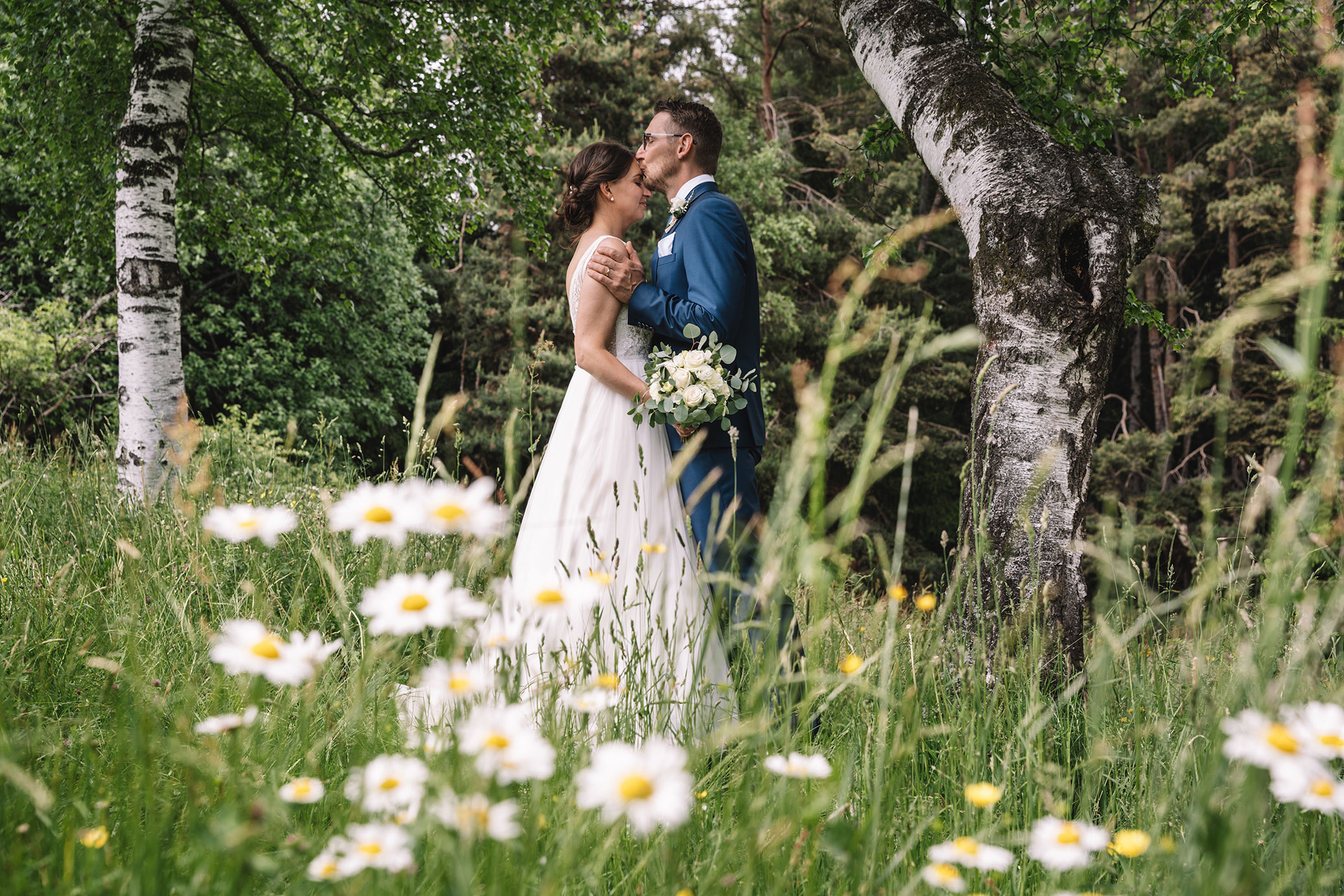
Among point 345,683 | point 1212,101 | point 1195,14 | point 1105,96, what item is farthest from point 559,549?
point 1212,101

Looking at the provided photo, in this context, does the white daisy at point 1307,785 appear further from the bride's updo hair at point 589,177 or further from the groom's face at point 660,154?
the bride's updo hair at point 589,177

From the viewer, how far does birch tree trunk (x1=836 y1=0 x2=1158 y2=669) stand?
2549mm

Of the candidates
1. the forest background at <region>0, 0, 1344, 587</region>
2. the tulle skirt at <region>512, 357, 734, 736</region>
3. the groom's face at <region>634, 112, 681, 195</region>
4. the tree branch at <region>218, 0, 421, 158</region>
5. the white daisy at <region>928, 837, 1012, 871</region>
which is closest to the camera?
the white daisy at <region>928, 837, 1012, 871</region>

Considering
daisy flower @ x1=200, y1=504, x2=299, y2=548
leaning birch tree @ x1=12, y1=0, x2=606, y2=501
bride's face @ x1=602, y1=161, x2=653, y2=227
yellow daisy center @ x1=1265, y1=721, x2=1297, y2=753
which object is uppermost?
leaning birch tree @ x1=12, y1=0, x2=606, y2=501

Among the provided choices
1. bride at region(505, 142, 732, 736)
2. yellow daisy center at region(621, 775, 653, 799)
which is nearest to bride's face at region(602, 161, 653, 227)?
bride at region(505, 142, 732, 736)

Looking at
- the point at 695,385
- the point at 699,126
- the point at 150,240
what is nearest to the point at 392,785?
the point at 695,385

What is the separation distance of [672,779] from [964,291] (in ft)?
→ 66.6

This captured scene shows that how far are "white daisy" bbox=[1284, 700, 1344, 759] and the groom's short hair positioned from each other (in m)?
2.58

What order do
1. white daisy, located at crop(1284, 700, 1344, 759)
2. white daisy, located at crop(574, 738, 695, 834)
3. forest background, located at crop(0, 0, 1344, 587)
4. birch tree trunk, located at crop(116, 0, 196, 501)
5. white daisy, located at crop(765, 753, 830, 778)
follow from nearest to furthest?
1. white daisy, located at crop(574, 738, 695, 834)
2. white daisy, located at crop(1284, 700, 1344, 759)
3. white daisy, located at crop(765, 753, 830, 778)
4. birch tree trunk, located at crop(116, 0, 196, 501)
5. forest background, located at crop(0, 0, 1344, 587)

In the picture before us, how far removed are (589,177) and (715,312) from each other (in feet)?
2.77

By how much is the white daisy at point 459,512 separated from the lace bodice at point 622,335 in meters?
2.10

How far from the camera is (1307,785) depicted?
26.4 inches

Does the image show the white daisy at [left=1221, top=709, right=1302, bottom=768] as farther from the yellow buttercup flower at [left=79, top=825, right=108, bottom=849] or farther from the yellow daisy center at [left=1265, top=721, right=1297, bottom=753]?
the yellow buttercup flower at [left=79, top=825, right=108, bottom=849]

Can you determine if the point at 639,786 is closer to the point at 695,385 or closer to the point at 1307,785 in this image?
the point at 1307,785
